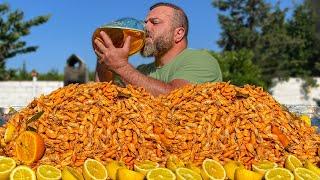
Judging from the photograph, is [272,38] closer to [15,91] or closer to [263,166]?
[15,91]

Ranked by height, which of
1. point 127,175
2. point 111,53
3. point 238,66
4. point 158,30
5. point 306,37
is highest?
point 306,37

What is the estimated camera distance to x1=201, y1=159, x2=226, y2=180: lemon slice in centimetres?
267

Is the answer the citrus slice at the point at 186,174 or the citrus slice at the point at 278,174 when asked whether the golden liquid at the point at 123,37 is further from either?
the citrus slice at the point at 278,174

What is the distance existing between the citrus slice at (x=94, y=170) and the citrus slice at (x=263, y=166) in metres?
0.66

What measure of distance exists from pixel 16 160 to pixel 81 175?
0.35m

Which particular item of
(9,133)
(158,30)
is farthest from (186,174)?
(158,30)

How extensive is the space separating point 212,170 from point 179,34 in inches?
72.1

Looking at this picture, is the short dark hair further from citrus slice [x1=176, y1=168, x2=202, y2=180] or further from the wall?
the wall

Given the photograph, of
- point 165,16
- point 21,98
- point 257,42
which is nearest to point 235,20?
point 257,42

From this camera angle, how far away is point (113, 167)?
2680 millimetres

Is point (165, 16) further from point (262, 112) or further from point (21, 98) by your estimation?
point (21, 98)

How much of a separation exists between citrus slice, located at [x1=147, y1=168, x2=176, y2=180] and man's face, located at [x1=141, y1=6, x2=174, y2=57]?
5.07 feet

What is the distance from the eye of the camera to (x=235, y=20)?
4097 cm

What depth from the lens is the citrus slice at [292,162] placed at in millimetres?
2837
